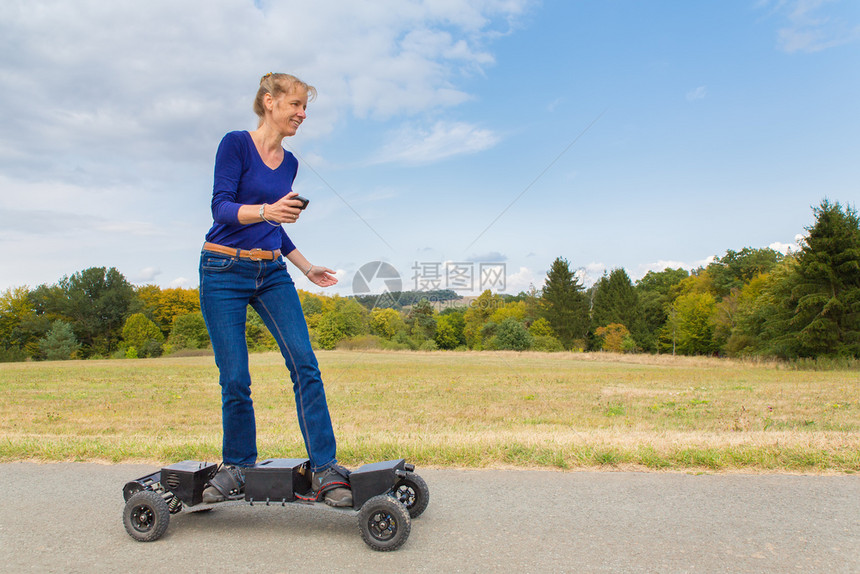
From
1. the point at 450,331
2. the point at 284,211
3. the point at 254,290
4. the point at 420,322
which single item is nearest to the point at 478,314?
the point at 450,331

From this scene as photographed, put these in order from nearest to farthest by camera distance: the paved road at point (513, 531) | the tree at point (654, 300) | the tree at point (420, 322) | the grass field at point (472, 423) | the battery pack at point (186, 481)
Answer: the paved road at point (513, 531) → the battery pack at point (186, 481) → the grass field at point (472, 423) → the tree at point (420, 322) → the tree at point (654, 300)

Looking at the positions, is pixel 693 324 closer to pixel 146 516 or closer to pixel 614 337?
pixel 614 337

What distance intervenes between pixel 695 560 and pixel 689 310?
8863 centimetres

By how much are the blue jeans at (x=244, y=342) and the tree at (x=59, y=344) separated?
64842 mm

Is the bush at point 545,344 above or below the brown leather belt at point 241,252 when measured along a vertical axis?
below

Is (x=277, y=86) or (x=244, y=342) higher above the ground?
(x=277, y=86)

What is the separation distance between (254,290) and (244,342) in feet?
1.05

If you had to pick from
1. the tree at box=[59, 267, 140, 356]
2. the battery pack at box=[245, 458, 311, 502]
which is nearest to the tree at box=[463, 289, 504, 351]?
the tree at box=[59, 267, 140, 356]

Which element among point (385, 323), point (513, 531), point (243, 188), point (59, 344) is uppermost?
point (243, 188)

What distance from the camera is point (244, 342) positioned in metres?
3.23

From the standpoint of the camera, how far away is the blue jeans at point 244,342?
10.4 feet

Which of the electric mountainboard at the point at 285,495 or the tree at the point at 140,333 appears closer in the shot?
the electric mountainboard at the point at 285,495

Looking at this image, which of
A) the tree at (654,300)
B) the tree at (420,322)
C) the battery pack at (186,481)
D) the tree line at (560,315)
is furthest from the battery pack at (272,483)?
the tree at (654,300)

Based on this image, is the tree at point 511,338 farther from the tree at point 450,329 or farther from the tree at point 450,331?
the tree at point 450,329
